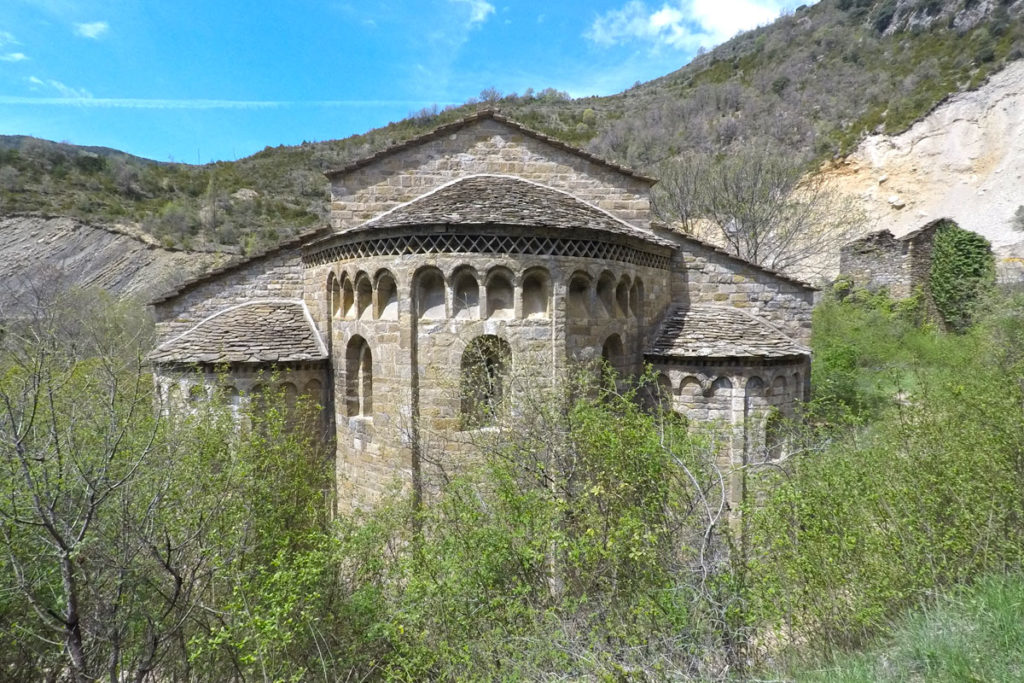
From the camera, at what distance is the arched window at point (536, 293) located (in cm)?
754

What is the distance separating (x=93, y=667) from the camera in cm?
390

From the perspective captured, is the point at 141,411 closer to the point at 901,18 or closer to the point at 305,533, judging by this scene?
the point at 305,533

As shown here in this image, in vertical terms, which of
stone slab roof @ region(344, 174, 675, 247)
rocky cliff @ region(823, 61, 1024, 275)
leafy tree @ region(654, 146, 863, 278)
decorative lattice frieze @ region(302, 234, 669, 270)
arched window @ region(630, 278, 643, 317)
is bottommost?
arched window @ region(630, 278, 643, 317)

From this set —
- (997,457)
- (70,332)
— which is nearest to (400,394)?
(997,457)

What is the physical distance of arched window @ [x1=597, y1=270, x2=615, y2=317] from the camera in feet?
26.8

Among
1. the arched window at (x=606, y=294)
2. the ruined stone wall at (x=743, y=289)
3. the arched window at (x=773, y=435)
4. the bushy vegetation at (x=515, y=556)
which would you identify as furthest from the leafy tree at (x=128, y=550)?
the ruined stone wall at (x=743, y=289)

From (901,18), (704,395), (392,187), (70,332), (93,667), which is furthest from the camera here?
(901,18)

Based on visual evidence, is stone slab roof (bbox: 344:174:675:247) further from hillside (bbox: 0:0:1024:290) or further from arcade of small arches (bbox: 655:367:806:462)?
hillside (bbox: 0:0:1024:290)

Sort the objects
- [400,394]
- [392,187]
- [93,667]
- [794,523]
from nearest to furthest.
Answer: [93,667]
[794,523]
[400,394]
[392,187]

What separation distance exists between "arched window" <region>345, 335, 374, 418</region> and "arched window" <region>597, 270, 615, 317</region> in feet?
13.3

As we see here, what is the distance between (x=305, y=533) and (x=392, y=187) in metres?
6.47

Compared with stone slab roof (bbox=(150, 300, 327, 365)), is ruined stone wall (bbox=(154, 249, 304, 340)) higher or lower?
higher

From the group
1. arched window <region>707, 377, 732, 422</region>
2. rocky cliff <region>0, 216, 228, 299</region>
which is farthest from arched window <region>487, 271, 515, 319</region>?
rocky cliff <region>0, 216, 228, 299</region>

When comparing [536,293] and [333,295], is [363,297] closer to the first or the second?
[333,295]
